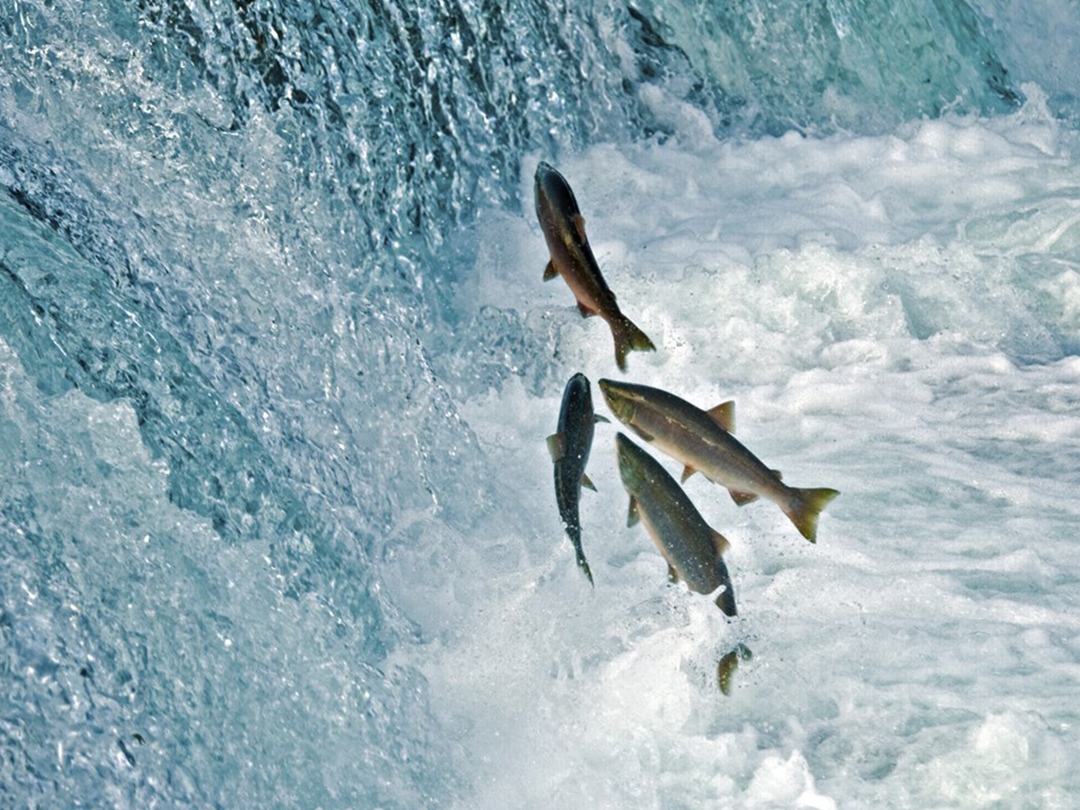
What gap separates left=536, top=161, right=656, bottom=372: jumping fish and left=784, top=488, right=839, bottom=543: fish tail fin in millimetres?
351

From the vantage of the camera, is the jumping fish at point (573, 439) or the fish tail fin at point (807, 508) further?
the fish tail fin at point (807, 508)

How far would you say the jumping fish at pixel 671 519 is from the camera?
220 cm

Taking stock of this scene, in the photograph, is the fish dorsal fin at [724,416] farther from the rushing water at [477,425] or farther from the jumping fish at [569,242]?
the rushing water at [477,425]

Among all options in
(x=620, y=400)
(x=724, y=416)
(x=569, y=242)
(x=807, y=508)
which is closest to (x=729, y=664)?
(x=807, y=508)

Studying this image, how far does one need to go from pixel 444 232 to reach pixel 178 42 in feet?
3.29

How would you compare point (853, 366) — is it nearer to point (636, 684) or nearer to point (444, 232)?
point (444, 232)

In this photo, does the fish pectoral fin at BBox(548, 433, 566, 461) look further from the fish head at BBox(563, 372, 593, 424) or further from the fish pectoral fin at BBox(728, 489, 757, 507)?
the fish pectoral fin at BBox(728, 489, 757, 507)

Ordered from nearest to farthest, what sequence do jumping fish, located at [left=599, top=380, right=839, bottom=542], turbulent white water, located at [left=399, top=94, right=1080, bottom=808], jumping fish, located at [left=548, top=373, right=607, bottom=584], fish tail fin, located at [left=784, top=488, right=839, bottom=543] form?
jumping fish, located at [left=548, top=373, right=607, bottom=584], jumping fish, located at [left=599, top=380, right=839, bottom=542], fish tail fin, located at [left=784, top=488, right=839, bottom=543], turbulent white water, located at [left=399, top=94, right=1080, bottom=808]

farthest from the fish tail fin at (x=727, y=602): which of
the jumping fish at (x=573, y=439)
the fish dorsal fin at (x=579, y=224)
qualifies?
the fish dorsal fin at (x=579, y=224)

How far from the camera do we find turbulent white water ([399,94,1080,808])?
2.67m

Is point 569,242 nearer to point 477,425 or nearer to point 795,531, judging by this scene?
point 795,531

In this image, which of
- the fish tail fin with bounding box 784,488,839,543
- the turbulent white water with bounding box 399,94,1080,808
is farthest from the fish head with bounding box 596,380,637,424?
the turbulent white water with bounding box 399,94,1080,808

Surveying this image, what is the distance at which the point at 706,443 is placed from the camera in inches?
92.2

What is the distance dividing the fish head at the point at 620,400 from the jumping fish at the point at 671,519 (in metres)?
0.08
